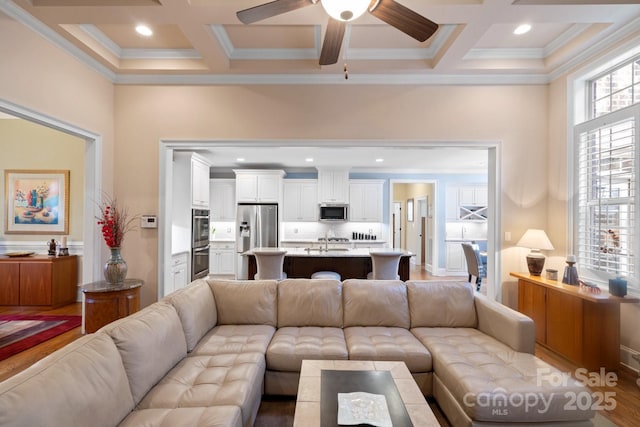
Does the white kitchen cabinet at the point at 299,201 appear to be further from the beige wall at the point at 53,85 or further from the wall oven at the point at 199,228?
the beige wall at the point at 53,85

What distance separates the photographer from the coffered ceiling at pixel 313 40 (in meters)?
2.46

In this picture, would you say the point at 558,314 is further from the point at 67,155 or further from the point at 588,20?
the point at 67,155

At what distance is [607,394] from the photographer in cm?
241

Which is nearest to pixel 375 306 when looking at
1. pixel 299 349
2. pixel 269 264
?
pixel 299 349

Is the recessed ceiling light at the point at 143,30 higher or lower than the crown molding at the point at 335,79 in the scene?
higher

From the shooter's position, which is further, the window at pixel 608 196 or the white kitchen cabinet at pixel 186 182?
the white kitchen cabinet at pixel 186 182

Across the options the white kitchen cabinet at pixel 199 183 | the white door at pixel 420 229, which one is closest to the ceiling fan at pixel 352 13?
the white kitchen cabinet at pixel 199 183

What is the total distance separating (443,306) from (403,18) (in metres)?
2.33

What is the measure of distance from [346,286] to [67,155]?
5.29 meters

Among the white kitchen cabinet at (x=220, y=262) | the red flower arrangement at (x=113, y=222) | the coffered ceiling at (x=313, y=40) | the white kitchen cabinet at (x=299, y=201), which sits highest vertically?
the coffered ceiling at (x=313, y=40)

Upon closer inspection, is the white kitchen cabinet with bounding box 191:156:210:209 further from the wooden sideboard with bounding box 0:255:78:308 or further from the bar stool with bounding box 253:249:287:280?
the wooden sideboard with bounding box 0:255:78:308

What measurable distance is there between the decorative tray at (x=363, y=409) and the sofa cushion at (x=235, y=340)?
0.87 m

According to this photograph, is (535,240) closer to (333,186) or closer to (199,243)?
(333,186)

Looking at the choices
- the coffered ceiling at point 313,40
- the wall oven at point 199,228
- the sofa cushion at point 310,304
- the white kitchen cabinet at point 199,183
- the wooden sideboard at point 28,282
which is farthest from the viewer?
the white kitchen cabinet at point 199,183
